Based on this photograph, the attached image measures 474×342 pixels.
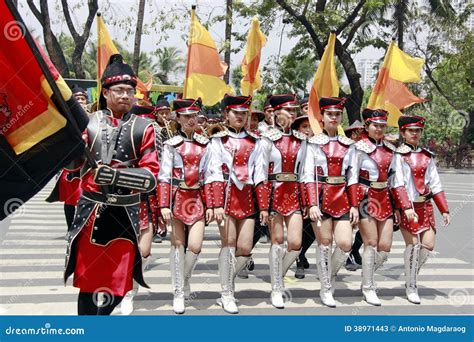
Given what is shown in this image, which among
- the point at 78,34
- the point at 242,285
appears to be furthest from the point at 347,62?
the point at 242,285

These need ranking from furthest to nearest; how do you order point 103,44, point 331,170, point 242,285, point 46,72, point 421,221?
point 103,44 < point 242,285 < point 421,221 < point 331,170 < point 46,72

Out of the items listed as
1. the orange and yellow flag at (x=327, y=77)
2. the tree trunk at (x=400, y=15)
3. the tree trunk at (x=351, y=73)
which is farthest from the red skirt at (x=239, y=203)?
the tree trunk at (x=400, y=15)

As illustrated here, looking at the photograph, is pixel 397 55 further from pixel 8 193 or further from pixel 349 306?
pixel 8 193

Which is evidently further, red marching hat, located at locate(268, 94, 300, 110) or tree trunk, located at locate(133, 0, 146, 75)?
tree trunk, located at locate(133, 0, 146, 75)

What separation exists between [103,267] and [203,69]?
16.1 ft

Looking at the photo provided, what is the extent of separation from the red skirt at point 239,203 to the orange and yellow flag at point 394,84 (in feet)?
9.95

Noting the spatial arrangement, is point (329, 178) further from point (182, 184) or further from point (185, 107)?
point (185, 107)

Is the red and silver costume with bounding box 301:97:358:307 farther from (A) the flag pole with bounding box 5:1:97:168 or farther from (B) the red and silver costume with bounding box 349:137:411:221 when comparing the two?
(A) the flag pole with bounding box 5:1:97:168

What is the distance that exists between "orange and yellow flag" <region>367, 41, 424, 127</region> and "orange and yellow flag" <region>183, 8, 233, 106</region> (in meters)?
2.17

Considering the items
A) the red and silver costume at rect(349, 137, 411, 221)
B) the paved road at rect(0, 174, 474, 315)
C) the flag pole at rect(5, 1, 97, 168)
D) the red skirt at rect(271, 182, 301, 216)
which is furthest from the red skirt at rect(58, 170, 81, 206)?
the flag pole at rect(5, 1, 97, 168)

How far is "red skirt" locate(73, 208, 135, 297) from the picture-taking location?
13.7 ft

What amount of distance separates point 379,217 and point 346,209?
451 millimetres

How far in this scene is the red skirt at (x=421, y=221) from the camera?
22.1 feet

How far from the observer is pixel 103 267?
164 inches
